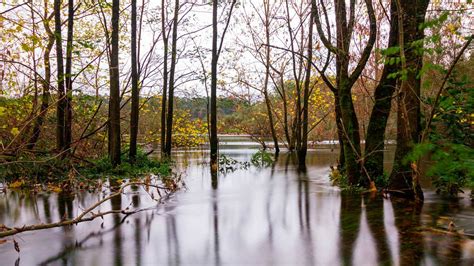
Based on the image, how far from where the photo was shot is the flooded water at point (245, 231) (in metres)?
4.70

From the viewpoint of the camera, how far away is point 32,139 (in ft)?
36.4

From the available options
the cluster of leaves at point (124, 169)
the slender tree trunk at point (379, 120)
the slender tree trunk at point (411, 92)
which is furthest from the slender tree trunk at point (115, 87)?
the slender tree trunk at point (411, 92)

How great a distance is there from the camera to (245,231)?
6016mm

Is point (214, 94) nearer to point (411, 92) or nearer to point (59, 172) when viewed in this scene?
point (59, 172)

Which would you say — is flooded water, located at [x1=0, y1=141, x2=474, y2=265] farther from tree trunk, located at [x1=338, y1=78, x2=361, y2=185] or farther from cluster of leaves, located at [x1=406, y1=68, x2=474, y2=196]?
tree trunk, located at [x1=338, y1=78, x2=361, y2=185]

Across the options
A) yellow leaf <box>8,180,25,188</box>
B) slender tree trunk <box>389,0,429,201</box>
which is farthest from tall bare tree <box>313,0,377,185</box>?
yellow leaf <box>8,180,25,188</box>

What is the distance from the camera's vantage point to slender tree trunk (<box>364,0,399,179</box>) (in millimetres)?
8750

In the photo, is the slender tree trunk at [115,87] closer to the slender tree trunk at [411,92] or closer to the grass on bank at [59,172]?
the grass on bank at [59,172]

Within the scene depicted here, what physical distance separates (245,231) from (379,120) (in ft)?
15.7

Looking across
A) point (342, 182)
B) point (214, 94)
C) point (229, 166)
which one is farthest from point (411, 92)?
point (214, 94)

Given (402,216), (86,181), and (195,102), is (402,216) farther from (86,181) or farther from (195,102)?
(195,102)

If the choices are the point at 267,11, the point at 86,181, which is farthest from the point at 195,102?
the point at 86,181

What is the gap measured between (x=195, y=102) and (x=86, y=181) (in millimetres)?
10751

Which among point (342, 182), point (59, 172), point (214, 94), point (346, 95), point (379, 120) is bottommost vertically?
point (342, 182)
